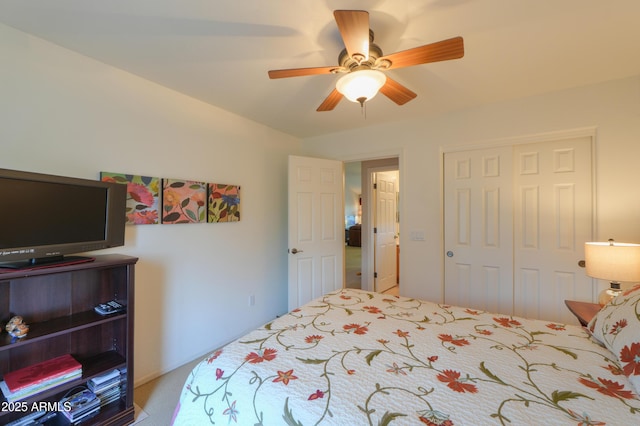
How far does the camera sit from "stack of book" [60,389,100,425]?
5.02 feet

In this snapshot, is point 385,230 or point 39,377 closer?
point 39,377

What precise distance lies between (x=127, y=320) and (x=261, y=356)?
44.0 inches

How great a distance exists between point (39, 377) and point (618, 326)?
276 centimetres

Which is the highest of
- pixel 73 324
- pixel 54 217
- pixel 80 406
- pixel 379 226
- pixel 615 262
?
pixel 54 217

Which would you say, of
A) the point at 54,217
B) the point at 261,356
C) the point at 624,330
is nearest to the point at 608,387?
the point at 624,330

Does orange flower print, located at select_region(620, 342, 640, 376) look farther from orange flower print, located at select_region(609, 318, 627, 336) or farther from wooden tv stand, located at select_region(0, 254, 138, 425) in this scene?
wooden tv stand, located at select_region(0, 254, 138, 425)

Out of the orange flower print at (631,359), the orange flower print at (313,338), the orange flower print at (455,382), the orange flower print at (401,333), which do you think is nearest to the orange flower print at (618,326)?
the orange flower print at (631,359)

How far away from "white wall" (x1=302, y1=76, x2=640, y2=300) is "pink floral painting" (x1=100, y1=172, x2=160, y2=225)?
2059 mm

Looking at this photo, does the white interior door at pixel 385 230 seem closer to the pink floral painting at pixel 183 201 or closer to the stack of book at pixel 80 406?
the pink floral painting at pixel 183 201

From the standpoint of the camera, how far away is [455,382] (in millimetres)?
976

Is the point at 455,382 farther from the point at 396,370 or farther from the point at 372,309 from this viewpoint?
the point at 372,309

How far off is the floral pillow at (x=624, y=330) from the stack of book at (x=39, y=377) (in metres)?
2.53

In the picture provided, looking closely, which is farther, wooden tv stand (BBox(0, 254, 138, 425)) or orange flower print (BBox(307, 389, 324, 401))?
wooden tv stand (BBox(0, 254, 138, 425))

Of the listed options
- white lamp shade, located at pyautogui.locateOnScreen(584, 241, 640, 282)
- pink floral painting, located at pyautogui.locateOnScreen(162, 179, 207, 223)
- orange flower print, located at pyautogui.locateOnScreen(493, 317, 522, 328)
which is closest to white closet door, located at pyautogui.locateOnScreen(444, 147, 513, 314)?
white lamp shade, located at pyautogui.locateOnScreen(584, 241, 640, 282)
